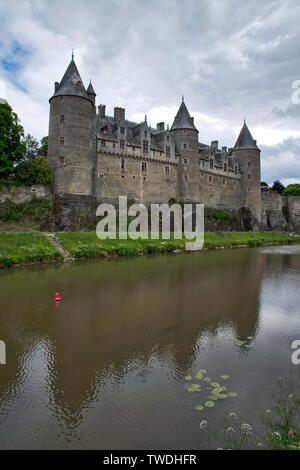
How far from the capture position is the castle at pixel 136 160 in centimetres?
2728

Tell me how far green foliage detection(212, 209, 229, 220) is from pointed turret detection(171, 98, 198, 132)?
10.8 m

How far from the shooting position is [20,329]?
781 centimetres

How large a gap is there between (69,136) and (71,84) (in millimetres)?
4744

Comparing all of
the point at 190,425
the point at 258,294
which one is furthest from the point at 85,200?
the point at 190,425

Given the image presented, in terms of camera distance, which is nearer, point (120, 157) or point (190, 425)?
point (190, 425)

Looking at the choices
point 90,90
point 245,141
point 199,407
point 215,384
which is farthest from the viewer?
point 245,141

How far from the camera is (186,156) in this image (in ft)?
121

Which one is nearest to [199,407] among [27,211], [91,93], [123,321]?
[123,321]

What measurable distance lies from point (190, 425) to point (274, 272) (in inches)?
535

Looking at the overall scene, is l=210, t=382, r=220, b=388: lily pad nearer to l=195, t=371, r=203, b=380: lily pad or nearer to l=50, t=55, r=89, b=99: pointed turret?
l=195, t=371, r=203, b=380: lily pad

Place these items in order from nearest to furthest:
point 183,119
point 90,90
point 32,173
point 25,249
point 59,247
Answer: point 25,249 → point 59,247 → point 32,173 → point 90,90 → point 183,119

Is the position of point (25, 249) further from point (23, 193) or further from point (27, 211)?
point (23, 193)

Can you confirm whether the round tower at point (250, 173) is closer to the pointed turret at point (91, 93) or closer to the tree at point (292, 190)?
the pointed turret at point (91, 93)
